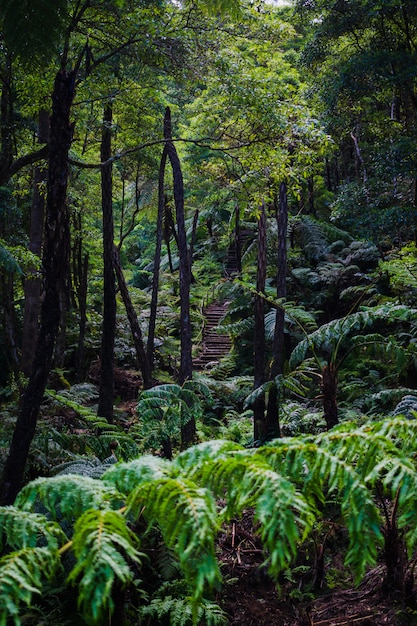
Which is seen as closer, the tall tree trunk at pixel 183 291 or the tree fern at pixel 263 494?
the tree fern at pixel 263 494

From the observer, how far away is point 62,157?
11.4ft

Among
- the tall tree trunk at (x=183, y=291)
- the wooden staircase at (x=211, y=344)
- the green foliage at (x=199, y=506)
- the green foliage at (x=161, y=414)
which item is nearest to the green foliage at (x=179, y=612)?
the green foliage at (x=199, y=506)

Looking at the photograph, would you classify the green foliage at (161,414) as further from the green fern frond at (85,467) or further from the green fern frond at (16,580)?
the green fern frond at (16,580)

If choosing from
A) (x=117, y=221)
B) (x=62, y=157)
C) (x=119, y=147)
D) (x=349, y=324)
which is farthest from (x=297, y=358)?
(x=117, y=221)

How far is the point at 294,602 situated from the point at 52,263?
290 cm

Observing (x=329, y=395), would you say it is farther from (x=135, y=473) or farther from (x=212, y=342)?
(x=212, y=342)

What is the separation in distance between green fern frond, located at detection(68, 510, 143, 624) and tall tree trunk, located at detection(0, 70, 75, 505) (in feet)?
7.22

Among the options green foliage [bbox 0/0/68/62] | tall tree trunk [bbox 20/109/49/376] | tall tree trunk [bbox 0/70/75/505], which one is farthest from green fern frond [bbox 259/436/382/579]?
tall tree trunk [bbox 20/109/49/376]

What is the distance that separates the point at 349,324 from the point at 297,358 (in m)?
0.74

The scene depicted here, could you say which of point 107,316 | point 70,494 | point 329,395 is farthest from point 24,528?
point 107,316

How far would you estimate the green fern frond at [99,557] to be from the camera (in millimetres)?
1086

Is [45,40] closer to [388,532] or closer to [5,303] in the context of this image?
[388,532]

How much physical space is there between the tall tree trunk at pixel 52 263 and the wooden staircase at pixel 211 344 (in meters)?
10.1

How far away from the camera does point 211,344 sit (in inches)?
623
